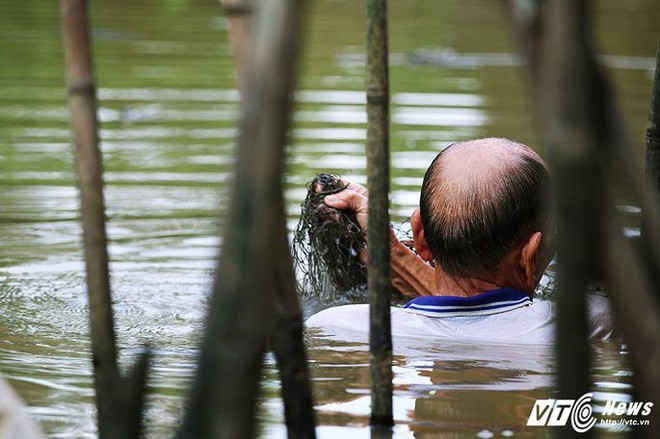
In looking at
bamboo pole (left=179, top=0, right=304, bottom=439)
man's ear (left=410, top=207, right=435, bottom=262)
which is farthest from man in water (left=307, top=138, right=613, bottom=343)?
bamboo pole (left=179, top=0, right=304, bottom=439)

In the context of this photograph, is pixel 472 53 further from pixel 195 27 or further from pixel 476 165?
pixel 476 165

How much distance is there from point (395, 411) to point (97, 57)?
7653 millimetres

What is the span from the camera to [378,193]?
8.41 ft

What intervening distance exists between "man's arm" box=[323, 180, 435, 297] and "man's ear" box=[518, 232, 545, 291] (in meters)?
0.45

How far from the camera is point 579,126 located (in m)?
1.93

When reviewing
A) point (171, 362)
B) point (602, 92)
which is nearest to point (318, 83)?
point (171, 362)

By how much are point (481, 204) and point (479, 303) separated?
286mm

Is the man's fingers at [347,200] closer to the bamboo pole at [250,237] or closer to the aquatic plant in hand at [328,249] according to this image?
the aquatic plant in hand at [328,249]

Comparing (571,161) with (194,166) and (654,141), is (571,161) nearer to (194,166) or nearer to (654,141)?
(654,141)

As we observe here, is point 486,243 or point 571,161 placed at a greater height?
point 571,161

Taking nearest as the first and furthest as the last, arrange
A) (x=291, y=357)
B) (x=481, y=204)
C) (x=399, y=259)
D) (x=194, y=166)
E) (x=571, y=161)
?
(x=571, y=161) → (x=291, y=357) → (x=481, y=204) → (x=399, y=259) → (x=194, y=166)

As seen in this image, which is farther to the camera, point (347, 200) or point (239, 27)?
point (347, 200)

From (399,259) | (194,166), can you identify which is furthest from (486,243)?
(194,166)

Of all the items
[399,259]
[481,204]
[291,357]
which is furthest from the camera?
[399,259]
